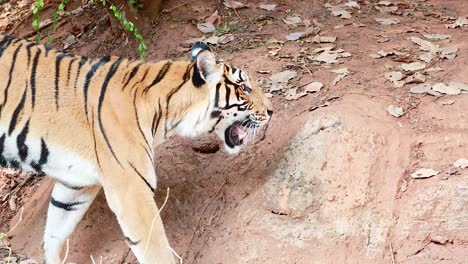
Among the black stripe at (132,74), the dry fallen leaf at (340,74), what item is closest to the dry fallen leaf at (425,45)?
the dry fallen leaf at (340,74)

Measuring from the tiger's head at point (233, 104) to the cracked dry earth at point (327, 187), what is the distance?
31 centimetres

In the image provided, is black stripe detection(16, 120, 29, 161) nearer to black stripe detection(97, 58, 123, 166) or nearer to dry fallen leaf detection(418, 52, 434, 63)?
black stripe detection(97, 58, 123, 166)

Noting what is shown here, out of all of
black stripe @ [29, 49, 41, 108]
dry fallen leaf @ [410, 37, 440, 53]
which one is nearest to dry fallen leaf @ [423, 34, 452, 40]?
dry fallen leaf @ [410, 37, 440, 53]

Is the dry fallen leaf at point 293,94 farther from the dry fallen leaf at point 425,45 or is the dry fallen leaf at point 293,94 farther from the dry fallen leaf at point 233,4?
the dry fallen leaf at point 233,4

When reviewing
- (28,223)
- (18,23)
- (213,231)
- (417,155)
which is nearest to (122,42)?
(18,23)

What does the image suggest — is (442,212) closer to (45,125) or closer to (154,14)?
(45,125)

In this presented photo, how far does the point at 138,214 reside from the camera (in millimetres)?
4043

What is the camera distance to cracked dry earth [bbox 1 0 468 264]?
4.03m

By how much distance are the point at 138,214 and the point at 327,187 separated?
113cm

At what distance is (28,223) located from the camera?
518cm

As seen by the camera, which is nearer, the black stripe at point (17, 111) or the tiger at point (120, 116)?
the tiger at point (120, 116)

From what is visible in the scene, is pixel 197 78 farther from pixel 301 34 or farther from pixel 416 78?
pixel 301 34

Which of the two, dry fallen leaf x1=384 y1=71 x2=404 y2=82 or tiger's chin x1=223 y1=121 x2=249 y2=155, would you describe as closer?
tiger's chin x1=223 y1=121 x2=249 y2=155

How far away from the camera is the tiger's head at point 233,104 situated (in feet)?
13.6
